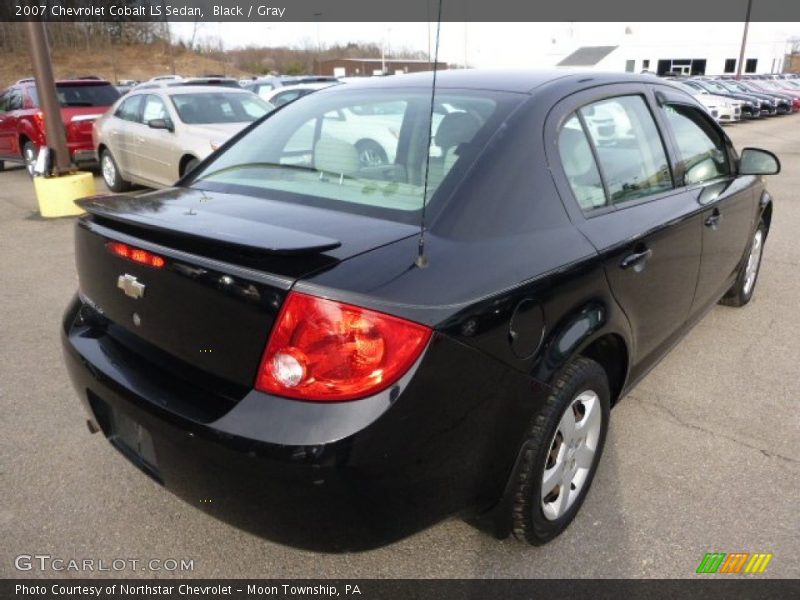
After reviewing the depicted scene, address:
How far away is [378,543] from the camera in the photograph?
1.73 metres

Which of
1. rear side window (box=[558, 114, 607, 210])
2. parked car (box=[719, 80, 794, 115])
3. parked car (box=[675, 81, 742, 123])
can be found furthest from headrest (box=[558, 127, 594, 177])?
parked car (box=[719, 80, 794, 115])

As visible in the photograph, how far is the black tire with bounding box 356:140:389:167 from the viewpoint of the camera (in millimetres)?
2479

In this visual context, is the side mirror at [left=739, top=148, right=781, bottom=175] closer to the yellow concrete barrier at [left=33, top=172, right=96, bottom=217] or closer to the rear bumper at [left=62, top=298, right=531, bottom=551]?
the rear bumper at [left=62, top=298, right=531, bottom=551]

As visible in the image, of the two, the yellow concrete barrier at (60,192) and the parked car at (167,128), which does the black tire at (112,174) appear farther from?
the yellow concrete barrier at (60,192)

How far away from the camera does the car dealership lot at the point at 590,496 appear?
86.7 inches

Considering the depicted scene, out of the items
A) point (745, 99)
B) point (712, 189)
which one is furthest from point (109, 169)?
point (745, 99)

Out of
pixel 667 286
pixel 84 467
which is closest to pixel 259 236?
pixel 84 467

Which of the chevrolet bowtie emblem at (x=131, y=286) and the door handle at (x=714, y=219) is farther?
the door handle at (x=714, y=219)

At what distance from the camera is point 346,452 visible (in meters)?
1.57

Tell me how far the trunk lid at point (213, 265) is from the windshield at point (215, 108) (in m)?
6.53

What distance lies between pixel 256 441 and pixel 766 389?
2.98 m

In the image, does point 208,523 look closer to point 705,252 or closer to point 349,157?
point 349,157

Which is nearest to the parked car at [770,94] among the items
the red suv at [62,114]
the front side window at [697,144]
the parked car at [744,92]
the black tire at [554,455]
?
the parked car at [744,92]

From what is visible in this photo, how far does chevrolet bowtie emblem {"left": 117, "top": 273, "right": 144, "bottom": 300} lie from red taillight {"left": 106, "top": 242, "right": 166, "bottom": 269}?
0.21ft
